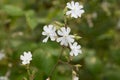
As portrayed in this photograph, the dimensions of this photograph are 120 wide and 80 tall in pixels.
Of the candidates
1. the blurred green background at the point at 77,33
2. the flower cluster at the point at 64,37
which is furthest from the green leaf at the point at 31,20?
the flower cluster at the point at 64,37

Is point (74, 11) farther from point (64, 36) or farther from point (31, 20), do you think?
point (31, 20)

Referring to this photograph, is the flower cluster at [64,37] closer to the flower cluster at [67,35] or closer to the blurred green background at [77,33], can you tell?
the flower cluster at [67,35]

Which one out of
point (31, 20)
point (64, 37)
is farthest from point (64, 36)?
point (31, 20)

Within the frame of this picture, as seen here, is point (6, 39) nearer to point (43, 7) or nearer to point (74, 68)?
point (43, 7)

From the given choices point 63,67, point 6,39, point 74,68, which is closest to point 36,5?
point 6,39

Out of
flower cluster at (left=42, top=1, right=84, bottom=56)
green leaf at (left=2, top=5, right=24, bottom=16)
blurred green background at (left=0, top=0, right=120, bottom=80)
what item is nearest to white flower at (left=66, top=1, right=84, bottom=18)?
flower cluster at (left=42, top=1, right=84, bottom=56)
